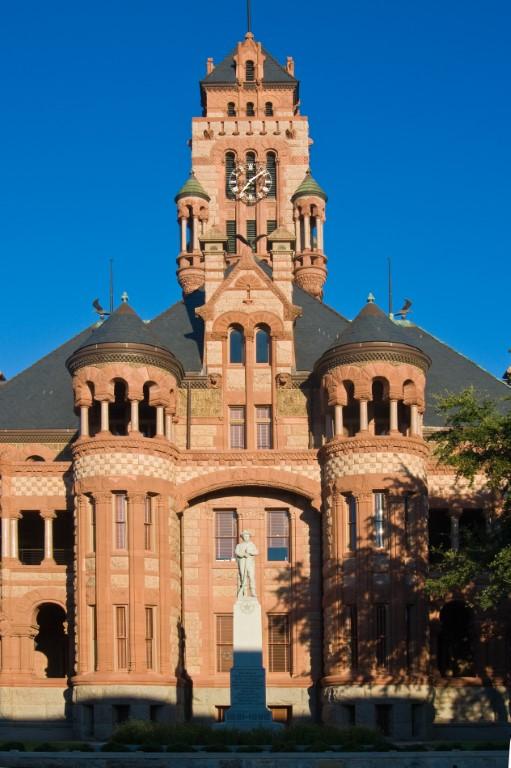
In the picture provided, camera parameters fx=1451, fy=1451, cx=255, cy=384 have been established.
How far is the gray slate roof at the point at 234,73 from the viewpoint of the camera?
9138 cm

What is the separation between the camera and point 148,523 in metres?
63.8

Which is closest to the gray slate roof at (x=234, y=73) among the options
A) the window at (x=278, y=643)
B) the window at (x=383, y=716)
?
the window at (x=278, y=643)

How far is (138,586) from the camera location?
203 ft

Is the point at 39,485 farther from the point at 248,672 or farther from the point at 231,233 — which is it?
the point at 231,233

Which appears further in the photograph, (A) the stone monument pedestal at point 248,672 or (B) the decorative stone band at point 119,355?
(B) the decorative stone band at point 119,355

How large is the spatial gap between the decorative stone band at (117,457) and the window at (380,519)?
9.54 meters

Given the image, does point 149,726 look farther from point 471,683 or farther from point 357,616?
point 471,683

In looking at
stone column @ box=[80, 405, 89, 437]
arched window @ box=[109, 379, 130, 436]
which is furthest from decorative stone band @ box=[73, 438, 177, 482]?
arched window @ box=[109, 379, 130, 436]

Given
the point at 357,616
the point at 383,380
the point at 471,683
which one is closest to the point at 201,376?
the point at 383,380

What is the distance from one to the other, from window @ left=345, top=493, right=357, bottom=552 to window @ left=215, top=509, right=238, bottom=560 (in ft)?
19.5

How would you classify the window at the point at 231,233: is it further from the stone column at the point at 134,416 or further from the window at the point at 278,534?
the stone column at the point at 134,416

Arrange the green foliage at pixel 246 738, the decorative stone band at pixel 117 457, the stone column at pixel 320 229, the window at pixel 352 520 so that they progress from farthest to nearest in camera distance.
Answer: the stone column at pixel 320 229 → the window at pixel 352 520 → the decorative stone band at pixel 117 457 → the green foliage at pixel 246 738

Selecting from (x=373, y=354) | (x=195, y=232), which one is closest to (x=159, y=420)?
(x=373, y=354)

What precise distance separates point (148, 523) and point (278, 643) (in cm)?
839
